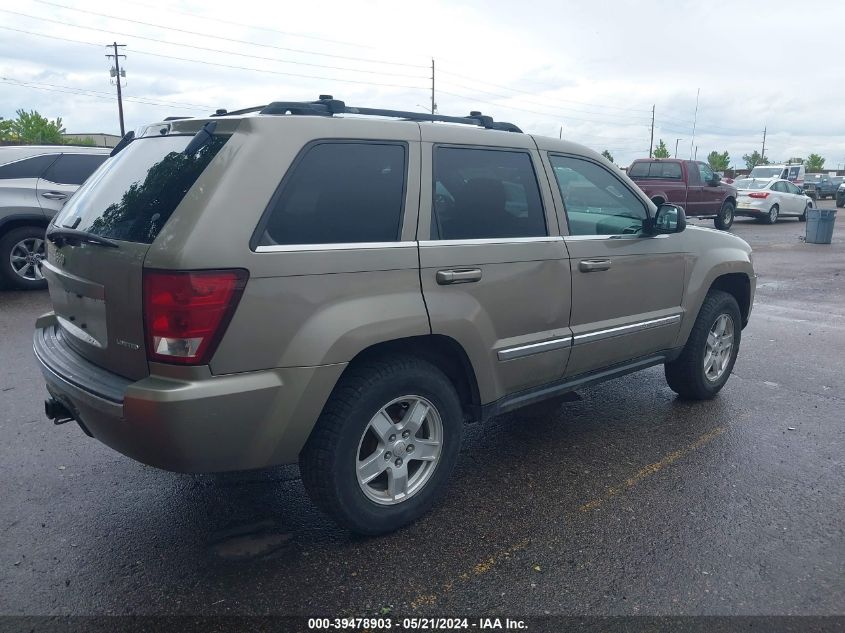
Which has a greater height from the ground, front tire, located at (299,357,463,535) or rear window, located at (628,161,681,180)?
rear window, located at (628,161,681,180)

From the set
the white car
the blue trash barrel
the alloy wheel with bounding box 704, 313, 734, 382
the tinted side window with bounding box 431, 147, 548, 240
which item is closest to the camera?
the tinted side window with bounding box 431, 147, 548, 240

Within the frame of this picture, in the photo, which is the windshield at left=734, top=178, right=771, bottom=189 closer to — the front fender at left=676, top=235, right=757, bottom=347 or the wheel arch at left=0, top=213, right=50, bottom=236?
the front fender at left=676, top=235, right=757, bottom=347

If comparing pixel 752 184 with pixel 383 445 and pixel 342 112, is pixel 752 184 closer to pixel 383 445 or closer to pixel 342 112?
pixel 342 112

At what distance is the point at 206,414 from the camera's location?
2637 millimetres

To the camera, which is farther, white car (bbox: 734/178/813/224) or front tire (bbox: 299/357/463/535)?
white car (bbox: 734/178/813/224)

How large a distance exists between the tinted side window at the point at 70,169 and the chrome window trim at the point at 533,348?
7.52m

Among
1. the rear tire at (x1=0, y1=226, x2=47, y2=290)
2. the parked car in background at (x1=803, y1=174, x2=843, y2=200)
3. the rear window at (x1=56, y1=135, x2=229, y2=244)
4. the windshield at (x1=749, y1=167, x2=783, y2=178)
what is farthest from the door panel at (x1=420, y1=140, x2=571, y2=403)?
the parked car in background at (x1=803, y1=174, x2=843, y2=200)

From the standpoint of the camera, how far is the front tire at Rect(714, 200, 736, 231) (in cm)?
2110

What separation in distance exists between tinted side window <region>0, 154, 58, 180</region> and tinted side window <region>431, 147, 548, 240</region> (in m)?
7.63

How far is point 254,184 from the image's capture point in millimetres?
2775

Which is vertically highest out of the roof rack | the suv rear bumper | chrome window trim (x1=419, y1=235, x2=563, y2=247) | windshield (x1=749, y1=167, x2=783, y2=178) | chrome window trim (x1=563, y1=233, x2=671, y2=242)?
windshield (x1=749, y1=167, x2=783, y2=178)

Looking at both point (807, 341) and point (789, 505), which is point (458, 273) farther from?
point (807, 341)

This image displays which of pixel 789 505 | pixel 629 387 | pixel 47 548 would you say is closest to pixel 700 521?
pixel 789 505

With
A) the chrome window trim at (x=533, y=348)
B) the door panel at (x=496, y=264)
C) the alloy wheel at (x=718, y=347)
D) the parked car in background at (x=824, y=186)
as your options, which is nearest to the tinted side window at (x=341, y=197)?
the door panel at (x=496, y=264)
